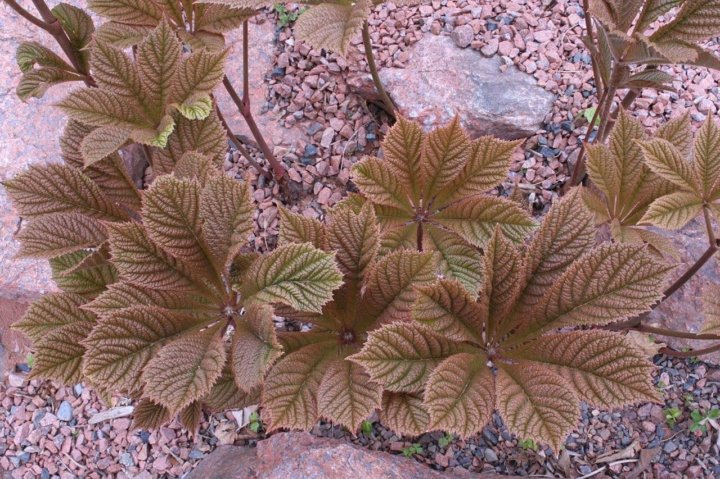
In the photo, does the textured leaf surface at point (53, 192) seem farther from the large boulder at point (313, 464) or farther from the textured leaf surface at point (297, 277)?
the large boulder at point (313, 464)

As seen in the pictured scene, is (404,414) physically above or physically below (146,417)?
above

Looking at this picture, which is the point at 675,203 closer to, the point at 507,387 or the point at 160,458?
the point at 507,387

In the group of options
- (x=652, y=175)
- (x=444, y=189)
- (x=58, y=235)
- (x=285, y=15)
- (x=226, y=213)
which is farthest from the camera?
(x=285, y=15)

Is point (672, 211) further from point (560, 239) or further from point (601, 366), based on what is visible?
point (601, 366)

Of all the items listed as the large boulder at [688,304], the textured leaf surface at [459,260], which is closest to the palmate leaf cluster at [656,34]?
the textured leaf surface at [459,260]

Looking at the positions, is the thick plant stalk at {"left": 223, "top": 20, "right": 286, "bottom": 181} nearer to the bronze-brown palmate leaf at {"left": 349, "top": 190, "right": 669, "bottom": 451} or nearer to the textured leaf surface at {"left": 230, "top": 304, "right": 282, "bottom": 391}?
the textured leaf surface at {"left": 230, "top": 304, "right": 282, "bottom": 391}

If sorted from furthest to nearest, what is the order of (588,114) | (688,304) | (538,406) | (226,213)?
(588,114), (688,304), (226,213), (538,406)

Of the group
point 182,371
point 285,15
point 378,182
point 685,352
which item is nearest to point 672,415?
point 685,352

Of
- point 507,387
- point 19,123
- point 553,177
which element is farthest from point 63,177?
point 553,177
